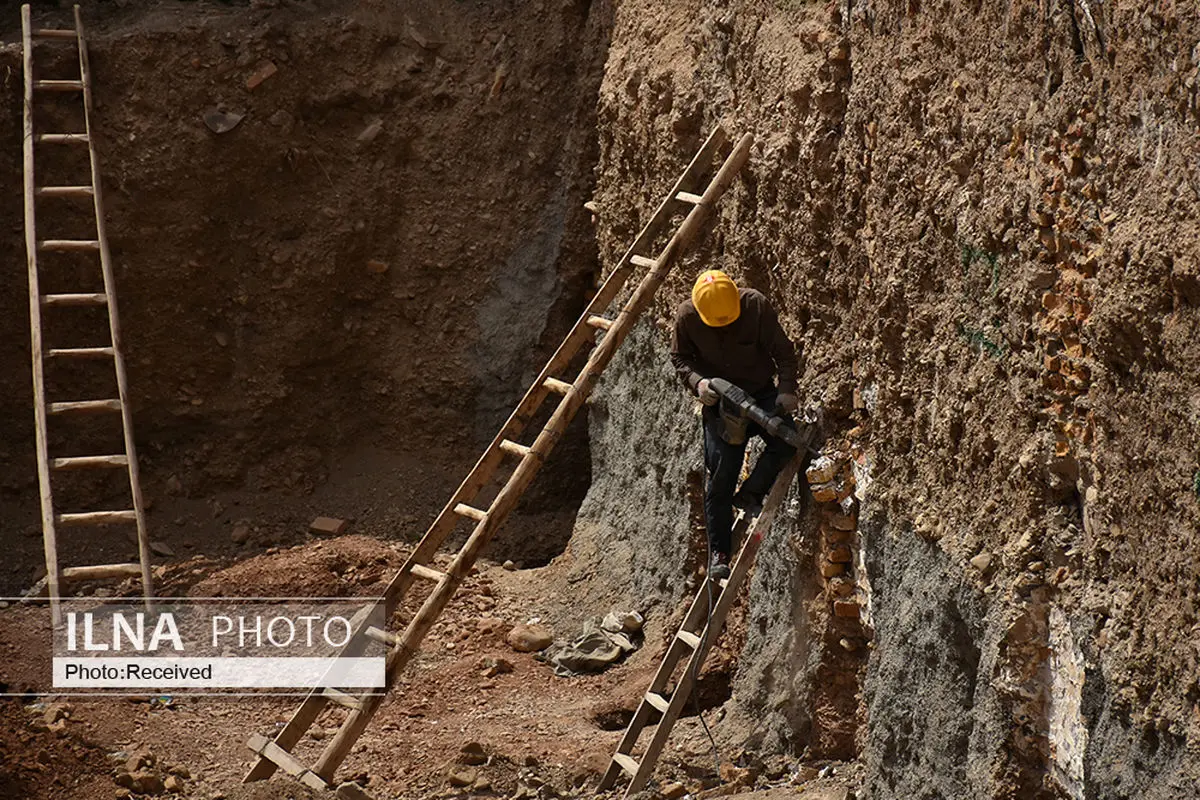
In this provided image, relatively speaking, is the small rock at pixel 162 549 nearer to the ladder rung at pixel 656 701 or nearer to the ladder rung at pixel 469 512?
the ladder rung at pixel 469 512

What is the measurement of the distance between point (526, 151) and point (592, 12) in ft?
3.39

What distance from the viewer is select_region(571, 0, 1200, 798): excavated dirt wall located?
12.9 feet

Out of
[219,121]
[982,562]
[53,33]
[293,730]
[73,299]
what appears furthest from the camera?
[219,121]

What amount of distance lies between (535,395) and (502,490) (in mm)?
540

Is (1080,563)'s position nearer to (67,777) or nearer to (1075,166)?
(1075,166)

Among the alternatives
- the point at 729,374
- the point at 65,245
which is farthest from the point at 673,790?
the point at 65,245

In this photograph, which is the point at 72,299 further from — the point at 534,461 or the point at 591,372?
the point at 591,372

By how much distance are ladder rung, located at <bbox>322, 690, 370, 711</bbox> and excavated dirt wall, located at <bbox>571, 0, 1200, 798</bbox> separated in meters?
1.74

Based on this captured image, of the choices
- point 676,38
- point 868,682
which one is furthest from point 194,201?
point 868,682

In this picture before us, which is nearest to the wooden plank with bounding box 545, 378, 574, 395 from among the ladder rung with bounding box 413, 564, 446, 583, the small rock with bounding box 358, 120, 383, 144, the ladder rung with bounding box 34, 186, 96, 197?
the ladder rung with bounding box 413, 564, 446, 583

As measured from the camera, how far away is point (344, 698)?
6.43m

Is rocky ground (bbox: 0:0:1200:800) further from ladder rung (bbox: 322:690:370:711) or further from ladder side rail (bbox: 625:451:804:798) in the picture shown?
ladder rung (bbox: 322:690:370:711)

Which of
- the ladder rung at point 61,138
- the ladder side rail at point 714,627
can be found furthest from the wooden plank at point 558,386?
the ladder rung at point 61,138

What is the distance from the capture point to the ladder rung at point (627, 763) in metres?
6.31
